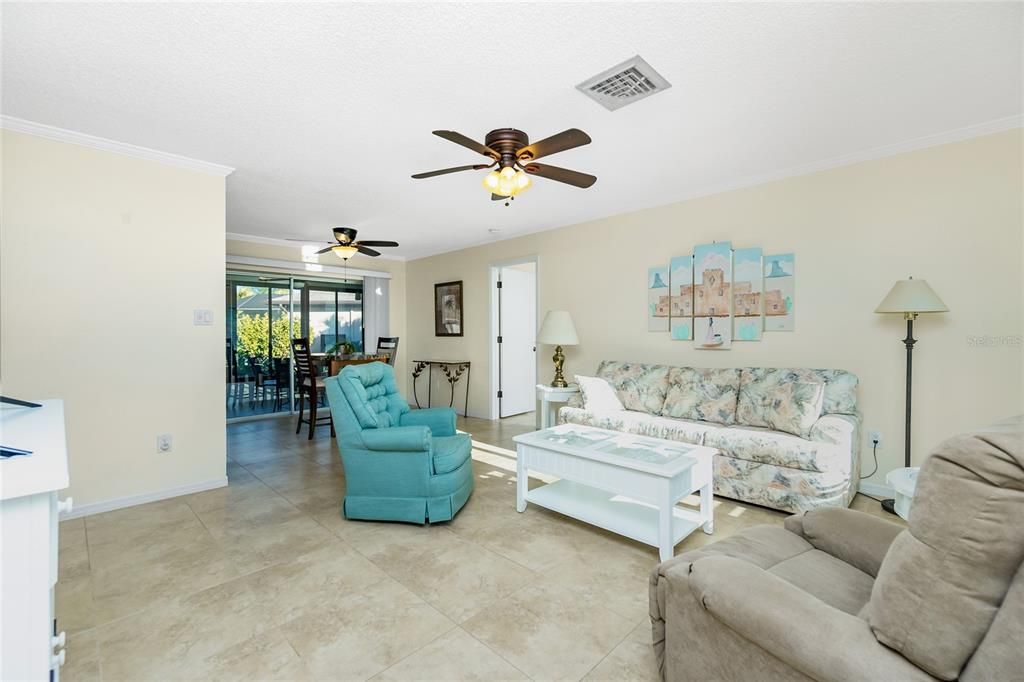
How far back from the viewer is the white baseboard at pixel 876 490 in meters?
3.18

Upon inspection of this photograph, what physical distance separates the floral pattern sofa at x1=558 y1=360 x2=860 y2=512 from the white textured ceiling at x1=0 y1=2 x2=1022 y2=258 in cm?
167

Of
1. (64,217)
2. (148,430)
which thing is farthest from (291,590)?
(64,217)

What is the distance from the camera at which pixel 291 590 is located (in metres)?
2.13

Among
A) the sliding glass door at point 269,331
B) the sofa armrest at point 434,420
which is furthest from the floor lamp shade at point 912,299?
the sliding glass door at point 269,331

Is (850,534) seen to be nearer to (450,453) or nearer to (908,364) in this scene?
(450,453)

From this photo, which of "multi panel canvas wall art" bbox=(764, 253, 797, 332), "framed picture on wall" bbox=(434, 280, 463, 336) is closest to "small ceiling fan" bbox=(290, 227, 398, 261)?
"framed picture on wall" bbox=(434, 280, 463, 336)

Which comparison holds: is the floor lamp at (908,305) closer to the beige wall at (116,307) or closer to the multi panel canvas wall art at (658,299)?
the multi panel canvas wall art at (658,299)

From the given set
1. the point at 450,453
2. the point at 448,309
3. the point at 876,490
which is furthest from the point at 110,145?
the point at 876,490

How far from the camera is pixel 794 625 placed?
1018 mm

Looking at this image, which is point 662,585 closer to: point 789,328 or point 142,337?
point 789,328

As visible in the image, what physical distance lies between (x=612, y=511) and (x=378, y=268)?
5626 millimetres

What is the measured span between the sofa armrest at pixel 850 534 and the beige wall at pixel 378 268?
577cm

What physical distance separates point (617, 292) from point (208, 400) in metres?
3.74

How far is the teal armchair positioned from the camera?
277cm
